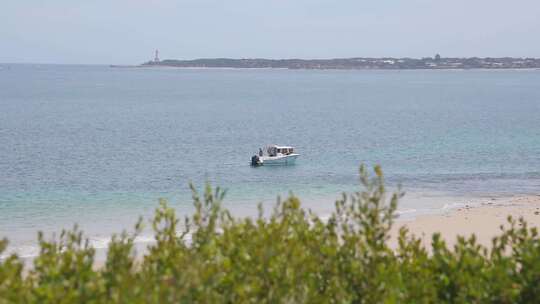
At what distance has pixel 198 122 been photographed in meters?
84.4

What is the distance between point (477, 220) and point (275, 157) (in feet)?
69.8

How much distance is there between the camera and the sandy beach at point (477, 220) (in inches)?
1117

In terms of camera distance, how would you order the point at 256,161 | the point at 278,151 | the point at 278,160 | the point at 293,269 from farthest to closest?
the point at 278,151, the point at 278,160, the point at 256,161, the point at 293,269

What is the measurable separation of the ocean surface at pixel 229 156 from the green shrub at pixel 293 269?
56.1ft

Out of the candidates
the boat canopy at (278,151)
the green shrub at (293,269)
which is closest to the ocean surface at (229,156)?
the boat canopy at (278,151)

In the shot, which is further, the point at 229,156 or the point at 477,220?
the point at 229,156

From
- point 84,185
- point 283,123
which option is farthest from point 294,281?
point 283,123

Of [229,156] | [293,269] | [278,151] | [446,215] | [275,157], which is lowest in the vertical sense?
[229,156]

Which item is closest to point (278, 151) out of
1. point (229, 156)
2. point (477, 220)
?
point (229, 156)

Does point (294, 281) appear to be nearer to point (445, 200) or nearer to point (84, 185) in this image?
point (445, 200)

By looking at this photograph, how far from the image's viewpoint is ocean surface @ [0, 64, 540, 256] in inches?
1457

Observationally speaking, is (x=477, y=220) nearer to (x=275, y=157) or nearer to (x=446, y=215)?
(x=446, y=215)

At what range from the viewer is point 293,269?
915cm

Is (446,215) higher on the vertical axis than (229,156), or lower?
higher
